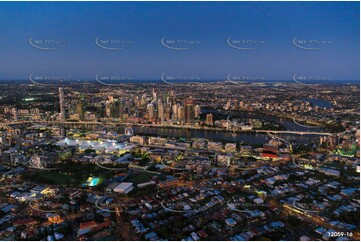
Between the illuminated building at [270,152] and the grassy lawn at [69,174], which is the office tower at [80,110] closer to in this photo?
the grassy lawn at [69,174]

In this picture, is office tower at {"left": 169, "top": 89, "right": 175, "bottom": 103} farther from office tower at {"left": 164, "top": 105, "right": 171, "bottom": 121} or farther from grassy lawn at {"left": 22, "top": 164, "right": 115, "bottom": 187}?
grassy lawn at {"left": 22, "top": 164, "right": 115, "bottom": 187}

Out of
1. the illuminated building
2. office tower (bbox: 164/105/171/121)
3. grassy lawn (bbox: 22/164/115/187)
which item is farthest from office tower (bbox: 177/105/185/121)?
grassy lawn (bbox: 22/164/115/187)

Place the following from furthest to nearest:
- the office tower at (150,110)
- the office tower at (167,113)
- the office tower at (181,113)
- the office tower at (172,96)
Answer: the office tower at (172,96) < the office tower at (150,110) < the office tower at (167,113) < the office tower at (181,113)

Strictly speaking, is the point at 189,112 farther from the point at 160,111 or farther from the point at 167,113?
the point at 160,111

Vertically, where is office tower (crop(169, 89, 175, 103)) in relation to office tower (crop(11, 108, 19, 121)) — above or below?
above

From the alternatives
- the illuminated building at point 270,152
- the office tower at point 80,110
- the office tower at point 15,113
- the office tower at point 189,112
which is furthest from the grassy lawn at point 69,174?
the office tower at point 15,113

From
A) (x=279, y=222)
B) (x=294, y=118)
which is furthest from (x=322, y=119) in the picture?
(x=279, y=222)

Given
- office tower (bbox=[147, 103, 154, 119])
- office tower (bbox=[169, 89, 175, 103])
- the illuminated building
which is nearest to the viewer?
the illuminated building

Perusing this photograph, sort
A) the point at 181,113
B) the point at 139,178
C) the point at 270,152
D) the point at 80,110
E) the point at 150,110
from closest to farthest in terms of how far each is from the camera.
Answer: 1. the point at 139,178
2. the point at 270,152
3. the point at 181,113
4. the point at 80,110
5. the point at 150,110

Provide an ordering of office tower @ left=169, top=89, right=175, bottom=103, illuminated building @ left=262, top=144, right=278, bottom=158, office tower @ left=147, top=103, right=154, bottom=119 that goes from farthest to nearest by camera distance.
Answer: office tower @ left=169, top=89, right=175, bottom=103 → office tower @ left=147, top=103, right=154, bottom=119 → illuminated building @ left=262, top=144, right=278, bottom=158

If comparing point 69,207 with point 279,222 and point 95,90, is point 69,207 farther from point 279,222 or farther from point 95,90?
point 95,90

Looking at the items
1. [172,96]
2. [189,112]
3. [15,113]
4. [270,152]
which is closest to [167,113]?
[189,112]
